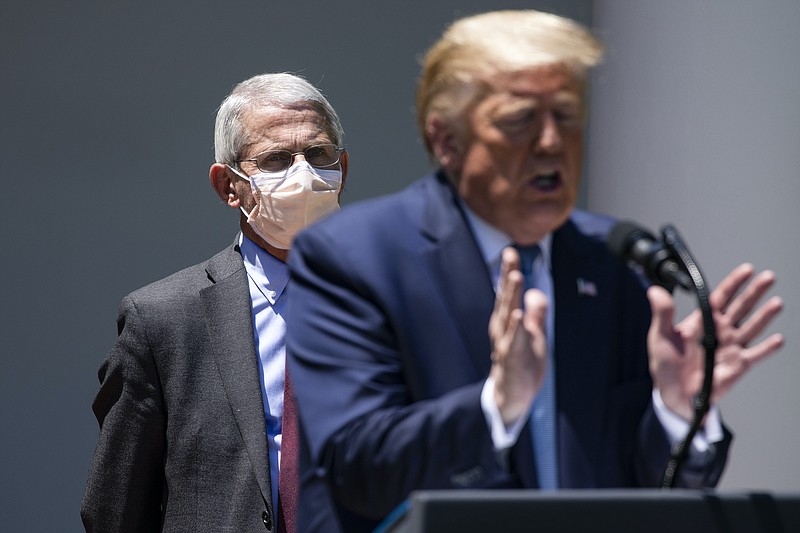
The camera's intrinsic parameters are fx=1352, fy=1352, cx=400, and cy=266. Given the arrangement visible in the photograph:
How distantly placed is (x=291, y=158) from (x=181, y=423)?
83 cm

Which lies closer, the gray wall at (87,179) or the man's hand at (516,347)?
the man's hand at (516,347)

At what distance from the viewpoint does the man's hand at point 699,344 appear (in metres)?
1.91

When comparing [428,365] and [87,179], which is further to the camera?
[87,179]

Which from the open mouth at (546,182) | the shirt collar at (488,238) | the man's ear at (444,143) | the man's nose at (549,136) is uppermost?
the man's nose at (549,136)

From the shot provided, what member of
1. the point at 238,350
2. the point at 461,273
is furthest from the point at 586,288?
the point at 238,350

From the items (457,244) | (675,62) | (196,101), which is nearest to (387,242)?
(457,244)

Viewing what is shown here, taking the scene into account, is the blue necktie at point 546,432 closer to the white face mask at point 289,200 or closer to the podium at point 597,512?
the podium at point 597,512

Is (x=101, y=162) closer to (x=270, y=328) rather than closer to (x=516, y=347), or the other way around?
(x=270, y=328)

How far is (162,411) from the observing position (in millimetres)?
3488

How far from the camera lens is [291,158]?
381 centimetres

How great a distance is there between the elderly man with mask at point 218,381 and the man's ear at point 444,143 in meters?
1.42

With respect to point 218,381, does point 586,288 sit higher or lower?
higher

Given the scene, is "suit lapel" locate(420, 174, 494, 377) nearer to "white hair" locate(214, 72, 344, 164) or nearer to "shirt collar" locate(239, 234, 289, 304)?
"shirt collar" locate(239, 234, 289, 304)

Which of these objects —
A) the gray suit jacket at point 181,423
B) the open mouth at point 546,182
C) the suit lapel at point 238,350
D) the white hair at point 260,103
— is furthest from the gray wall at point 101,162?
the open mouth at point 546,182
